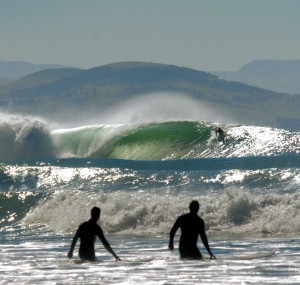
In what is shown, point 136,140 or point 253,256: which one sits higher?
point 136,140

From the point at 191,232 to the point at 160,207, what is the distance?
9135 millimetres

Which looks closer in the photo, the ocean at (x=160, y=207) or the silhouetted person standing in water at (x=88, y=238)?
the ocean at (x=160, y=207)

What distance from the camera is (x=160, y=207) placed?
2580 centimetres

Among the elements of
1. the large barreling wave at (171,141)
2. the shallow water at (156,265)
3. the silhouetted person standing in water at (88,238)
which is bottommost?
the shallow water at (156,265)

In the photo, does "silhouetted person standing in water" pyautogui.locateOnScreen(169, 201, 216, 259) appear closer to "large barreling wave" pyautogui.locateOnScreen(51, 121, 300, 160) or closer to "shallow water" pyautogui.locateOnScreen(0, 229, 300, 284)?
"shallow water" pyautogui.locateOnScreen(0, 229, 300, 284)

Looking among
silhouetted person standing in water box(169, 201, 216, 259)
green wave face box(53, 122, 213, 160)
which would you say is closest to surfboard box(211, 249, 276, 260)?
silhouetted person standing in water box(169, 201, 216, 259)

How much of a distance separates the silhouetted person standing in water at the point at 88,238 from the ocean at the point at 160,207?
10.4 inches

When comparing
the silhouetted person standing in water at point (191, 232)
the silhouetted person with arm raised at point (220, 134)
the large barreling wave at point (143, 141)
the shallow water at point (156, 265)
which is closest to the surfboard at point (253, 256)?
the shallow water at point (156, 265)

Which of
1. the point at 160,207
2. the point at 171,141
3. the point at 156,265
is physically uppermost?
the point at 171,141

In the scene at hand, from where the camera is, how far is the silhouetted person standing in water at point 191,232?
16656mm

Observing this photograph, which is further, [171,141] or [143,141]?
[143,141]

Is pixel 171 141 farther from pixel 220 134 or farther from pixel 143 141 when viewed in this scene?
pixel 220 134

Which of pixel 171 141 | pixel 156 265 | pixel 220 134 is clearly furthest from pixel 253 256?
pixel 171 141

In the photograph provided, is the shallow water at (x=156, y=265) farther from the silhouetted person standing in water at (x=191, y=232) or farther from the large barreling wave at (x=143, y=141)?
the large barreling wave at (x=143, y=141)
